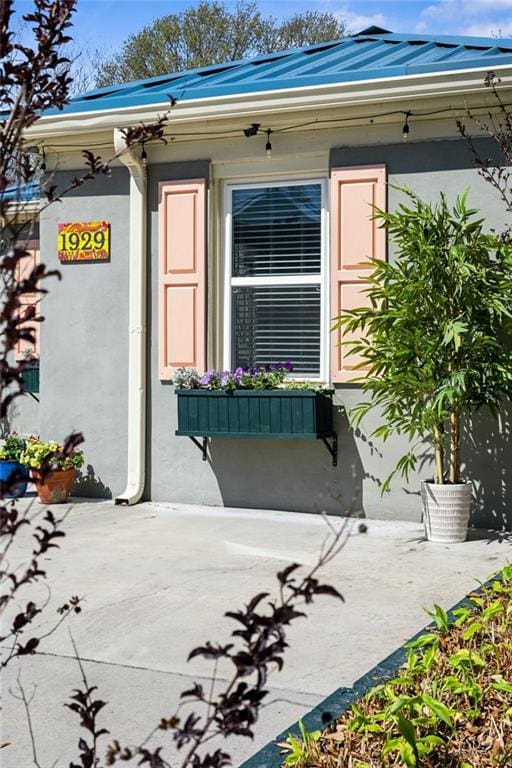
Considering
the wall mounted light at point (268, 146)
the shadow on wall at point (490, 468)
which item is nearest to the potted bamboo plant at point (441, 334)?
the shadow on wall at point (490, 468)

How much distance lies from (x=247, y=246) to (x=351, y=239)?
3.23 ft

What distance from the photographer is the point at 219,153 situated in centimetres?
742

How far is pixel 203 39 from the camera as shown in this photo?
904 inches

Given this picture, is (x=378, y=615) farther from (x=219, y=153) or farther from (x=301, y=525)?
(x=219, y=153)

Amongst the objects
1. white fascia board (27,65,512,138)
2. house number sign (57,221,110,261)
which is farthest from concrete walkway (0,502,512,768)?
white fascia board (27,65,512,138)

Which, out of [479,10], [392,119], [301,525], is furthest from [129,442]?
Answer: [479,10]

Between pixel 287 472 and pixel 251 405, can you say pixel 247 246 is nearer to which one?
pixel 251 405

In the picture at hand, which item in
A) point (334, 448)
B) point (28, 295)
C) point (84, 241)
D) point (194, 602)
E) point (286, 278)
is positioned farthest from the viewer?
point (84, 241)

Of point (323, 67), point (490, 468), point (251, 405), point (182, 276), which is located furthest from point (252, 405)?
point (323, 67)

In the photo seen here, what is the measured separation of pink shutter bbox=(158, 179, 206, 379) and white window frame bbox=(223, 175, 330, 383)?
0.22 metres

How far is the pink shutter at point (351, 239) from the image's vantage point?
22.4 ft

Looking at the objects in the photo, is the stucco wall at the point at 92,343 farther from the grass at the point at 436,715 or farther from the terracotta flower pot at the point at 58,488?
the grass at the point at 436,715

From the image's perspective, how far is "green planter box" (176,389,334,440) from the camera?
6.68 meters

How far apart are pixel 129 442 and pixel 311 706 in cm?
446
